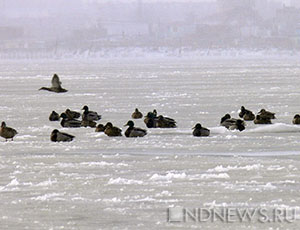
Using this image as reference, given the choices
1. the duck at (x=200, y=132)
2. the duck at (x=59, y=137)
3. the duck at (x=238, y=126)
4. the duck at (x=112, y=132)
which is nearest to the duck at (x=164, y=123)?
the duck at (x=238, y=126)

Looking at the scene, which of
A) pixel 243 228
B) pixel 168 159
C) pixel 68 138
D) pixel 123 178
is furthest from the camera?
pixel 68 138

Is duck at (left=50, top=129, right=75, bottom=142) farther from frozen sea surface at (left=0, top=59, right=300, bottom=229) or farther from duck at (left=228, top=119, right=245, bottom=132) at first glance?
duck at (left=228, top=119, right=245, bottom=132)

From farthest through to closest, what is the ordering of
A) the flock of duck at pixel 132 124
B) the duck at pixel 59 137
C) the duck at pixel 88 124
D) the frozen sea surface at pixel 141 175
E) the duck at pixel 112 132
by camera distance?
the duck at pixel 88 124
the duck at pixel 112 132
the flock of duck at pixel 132 124
the duck at pixel 59 137
the frozen sea surface at pixel 141 175

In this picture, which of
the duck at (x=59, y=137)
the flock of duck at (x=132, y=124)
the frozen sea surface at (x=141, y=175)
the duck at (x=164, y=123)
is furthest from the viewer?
the duck at (x=164, y=123)

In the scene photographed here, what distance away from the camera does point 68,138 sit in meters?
20.6

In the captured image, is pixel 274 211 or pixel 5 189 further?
pixel 5 189

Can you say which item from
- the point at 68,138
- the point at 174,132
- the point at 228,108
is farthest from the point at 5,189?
the point at 228,108

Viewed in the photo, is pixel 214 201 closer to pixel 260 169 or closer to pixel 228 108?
pixel 260 169

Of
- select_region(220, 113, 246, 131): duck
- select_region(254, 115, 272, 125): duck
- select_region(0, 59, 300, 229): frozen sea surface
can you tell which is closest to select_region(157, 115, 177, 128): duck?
select_region(0, 59, 300, 229): frozen sea surface

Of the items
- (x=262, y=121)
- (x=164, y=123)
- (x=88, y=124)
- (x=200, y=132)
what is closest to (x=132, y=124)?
(x=200, y=132)

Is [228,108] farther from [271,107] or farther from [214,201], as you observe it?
[214,201]

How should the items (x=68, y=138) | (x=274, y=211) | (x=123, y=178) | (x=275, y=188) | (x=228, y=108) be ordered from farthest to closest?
1. (x=228, y=108)
2. (x=68, y=138)
3. (x=123, y=178)
4. (x=275, y=188)
5. (x=274, y=211)

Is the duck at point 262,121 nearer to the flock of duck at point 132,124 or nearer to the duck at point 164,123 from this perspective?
the flock of duck at point 132,124

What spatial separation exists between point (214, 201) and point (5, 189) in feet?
11.3
